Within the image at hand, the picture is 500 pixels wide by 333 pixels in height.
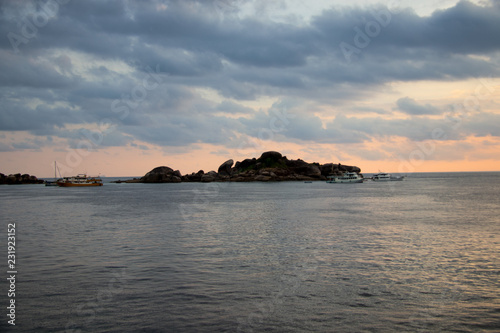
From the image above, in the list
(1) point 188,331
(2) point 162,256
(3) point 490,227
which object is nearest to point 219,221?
(2) point 162,256

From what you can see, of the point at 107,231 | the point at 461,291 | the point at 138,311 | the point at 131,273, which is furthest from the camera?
the point at 107,231

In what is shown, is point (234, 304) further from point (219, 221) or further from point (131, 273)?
point (219, 221)

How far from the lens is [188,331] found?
1438 centimetres

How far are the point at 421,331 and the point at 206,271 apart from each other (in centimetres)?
1295

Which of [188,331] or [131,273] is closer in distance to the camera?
[188,331]

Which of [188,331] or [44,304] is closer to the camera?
[188,331]

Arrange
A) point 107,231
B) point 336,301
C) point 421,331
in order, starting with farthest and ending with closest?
point 107,231 → point 336,301 → point 421,331

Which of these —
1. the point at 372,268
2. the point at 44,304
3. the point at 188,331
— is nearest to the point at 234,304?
the point at 188,331

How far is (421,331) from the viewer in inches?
565

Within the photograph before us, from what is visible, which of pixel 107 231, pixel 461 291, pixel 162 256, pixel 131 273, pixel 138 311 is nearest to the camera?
pixel 138 311

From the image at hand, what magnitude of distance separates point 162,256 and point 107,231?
1638 cm

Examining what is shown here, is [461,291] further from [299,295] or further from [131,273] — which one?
[131,273]

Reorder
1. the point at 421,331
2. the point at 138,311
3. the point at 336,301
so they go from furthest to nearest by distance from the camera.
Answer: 1. the point at 336,301
2. the point at 138,311
3. the point at 421,331

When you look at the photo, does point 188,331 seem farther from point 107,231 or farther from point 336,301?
point 107,231
